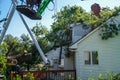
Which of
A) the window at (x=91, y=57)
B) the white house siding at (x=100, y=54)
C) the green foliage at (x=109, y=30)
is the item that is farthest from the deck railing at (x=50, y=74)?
the green foliage at (x=109, y=30)

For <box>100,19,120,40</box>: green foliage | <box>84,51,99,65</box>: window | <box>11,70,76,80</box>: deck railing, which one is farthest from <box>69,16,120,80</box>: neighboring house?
<box>11,70,76,80</box>: deck railing

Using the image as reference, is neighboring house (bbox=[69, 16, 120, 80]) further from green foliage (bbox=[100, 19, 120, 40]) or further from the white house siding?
green foliage (bbox=[100, 19, 120, 40])

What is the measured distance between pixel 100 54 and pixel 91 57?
96 centimetres

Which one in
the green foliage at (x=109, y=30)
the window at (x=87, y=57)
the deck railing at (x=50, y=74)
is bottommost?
the deck railing at (x=50, y=74)

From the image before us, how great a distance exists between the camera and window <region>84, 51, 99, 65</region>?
24.7 m

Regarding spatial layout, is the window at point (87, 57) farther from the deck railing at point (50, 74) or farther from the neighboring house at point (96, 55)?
the deck railing at point (50, 74)

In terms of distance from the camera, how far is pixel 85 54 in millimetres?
25016

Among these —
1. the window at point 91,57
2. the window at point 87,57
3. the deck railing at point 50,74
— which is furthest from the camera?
the window at point 87,57

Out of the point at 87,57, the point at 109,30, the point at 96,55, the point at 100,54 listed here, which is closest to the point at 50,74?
the point at 87,57

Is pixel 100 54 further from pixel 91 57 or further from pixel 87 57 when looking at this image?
pixel 87 57

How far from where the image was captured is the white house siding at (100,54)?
2461cm

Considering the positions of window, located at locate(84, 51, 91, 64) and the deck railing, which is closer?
the deck railing

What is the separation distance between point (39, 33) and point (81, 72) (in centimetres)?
2521

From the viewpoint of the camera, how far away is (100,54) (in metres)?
25.1
